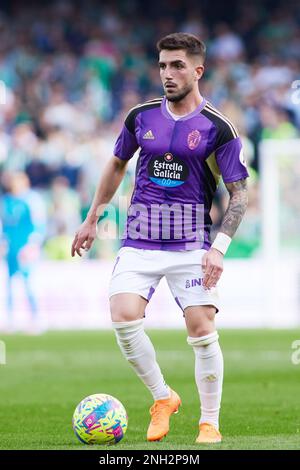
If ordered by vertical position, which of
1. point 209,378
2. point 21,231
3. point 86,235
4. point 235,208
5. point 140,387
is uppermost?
point 21,231

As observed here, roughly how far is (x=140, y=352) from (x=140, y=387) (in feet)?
12.6

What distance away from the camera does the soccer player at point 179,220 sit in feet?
23.5

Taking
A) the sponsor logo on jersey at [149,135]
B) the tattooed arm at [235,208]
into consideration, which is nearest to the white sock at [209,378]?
the tattooed arm at [235,208]

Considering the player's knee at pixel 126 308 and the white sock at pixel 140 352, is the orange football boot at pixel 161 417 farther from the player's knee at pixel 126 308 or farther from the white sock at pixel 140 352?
the player's knee at pixel 126 308

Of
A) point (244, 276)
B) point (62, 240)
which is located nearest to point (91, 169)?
point (62, 240)

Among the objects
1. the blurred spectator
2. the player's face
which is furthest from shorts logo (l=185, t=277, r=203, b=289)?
the blurred spectator

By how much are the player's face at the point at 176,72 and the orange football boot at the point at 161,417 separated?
195 cm

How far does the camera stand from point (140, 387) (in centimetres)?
1109

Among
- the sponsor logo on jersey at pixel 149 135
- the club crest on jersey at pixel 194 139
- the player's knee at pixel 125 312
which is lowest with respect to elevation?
the player's knee at pixel 125 312

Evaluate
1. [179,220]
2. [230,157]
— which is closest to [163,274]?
[179,220]

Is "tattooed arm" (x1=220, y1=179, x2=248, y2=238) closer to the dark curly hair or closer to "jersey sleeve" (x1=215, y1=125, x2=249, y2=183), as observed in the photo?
"jersey sleeve" (x1=215, y1=125, x2=249, y2=183)

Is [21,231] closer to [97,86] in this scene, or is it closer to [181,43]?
[97,86]

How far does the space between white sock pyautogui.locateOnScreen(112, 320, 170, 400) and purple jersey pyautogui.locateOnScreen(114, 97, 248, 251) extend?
55cm

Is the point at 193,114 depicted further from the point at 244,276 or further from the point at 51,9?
the point at 51,9
